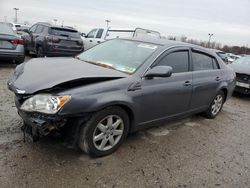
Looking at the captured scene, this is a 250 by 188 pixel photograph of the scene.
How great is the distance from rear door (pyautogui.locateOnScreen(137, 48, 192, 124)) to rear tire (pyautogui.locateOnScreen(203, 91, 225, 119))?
117 centimetres

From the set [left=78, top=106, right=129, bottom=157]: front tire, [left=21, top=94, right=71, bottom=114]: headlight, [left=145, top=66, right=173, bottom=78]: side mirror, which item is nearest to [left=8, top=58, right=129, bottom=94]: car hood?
[left=21, top=94, right=71, bottom=114]: headlight

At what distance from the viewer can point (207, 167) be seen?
10.9ft

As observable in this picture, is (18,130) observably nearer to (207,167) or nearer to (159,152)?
(159,152)

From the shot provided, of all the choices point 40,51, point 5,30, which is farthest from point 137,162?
point 40,51

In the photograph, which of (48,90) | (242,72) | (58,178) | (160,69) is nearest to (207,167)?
(160,69)

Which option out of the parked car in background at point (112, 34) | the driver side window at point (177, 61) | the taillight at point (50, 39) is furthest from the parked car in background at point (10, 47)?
the driver side window at point (177, 61)

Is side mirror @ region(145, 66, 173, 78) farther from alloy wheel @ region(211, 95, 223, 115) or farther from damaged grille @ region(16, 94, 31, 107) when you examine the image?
alloy wheel @ region(211, 95, 223, 115)

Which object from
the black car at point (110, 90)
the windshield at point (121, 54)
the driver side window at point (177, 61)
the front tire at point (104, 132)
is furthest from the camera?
the driver side window at point (177, 61)

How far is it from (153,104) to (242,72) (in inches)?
219

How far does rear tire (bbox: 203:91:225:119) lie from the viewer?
5238mm

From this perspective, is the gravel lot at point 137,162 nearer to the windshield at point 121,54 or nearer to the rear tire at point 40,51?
the windshield at point 121,54

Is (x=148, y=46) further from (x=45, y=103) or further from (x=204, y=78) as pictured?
(x=45, y=103)

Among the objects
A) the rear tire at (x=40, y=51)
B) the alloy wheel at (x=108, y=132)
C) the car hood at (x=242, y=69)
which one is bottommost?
the alloy wheel at (x=108, y=132)

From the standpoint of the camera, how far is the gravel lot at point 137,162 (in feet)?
9.13
